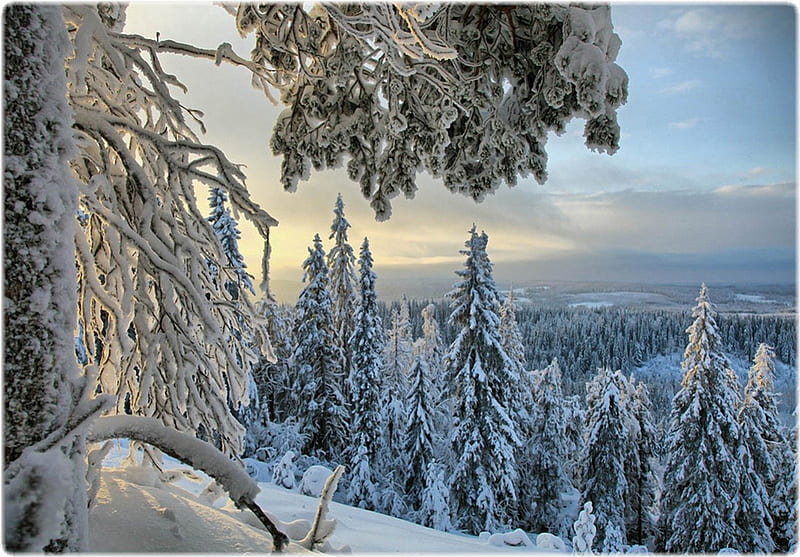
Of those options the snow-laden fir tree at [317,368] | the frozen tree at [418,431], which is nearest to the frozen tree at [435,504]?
the frozen tree at [418,431]

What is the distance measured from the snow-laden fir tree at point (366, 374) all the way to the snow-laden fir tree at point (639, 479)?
11881mm

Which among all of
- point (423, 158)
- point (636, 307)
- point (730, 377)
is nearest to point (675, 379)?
point (636, 307)

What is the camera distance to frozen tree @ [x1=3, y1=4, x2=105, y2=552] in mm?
1514

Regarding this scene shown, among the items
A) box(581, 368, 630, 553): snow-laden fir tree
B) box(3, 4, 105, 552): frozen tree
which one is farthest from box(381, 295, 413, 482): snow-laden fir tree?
box(3, 4, 105, 552): frozen tree

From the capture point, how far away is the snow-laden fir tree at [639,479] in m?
22.8

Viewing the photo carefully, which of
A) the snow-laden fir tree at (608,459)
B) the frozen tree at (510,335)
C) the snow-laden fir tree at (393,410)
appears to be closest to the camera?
the snow-laden fir tree at (608,459)

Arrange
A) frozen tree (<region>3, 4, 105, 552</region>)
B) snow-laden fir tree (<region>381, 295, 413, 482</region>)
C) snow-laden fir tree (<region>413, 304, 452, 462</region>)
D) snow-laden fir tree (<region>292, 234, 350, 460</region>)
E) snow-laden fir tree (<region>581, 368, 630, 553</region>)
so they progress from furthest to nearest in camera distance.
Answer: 1. snow-laden fir tree (<region>381, 295, 413, 482</region>)
2. snow-laden fir tree (<region>413, 304, 452, 462</region>)
3. snow-laden fir tree (<region>581, 368, 630, 553</region>)
4. snow-laden fir tree (<region>292, 234, 350, 460</region>)
5. frozen tree (<region>3, 4, 105, 552</region>)

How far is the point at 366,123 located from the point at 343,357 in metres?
19.1

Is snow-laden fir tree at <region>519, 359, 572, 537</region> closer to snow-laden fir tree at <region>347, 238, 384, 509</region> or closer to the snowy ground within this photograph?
snow-laden fir tree at <region>347, 238, 384, 509</region>

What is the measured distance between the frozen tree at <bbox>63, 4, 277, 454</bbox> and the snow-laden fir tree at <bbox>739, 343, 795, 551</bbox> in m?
23.3

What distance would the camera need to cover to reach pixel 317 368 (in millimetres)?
21312

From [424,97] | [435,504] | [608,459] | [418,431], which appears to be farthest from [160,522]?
[608,459]

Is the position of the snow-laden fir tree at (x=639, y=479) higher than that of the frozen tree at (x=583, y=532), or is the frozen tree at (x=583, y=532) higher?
the frozen tree at (x=583, y=532)

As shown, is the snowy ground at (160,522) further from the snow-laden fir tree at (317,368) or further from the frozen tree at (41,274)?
the snow-laden fir tree at (317,368)
